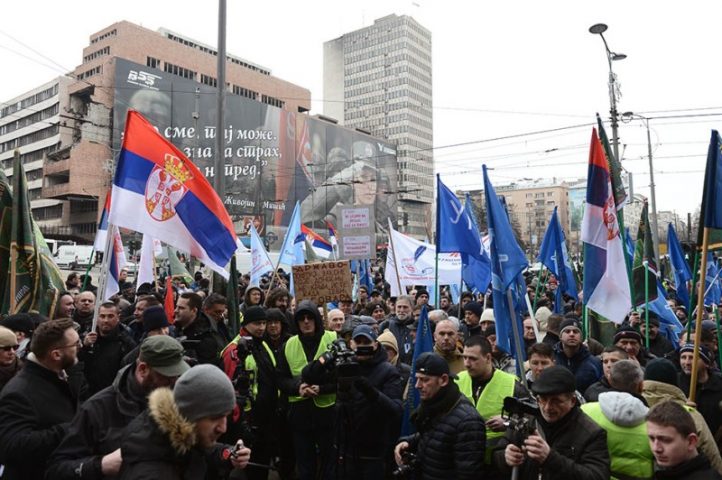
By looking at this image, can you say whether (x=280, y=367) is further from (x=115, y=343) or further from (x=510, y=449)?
(x=510, y=449)

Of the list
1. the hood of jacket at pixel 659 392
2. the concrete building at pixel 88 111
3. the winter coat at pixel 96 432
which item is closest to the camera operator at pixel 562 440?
the hood of jacket at pixel 659 392

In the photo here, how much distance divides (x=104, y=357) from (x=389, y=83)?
13705 centimetres

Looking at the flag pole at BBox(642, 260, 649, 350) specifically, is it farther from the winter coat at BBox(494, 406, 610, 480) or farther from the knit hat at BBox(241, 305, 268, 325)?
the knit hat at BBox(241, 305, 268, 325)

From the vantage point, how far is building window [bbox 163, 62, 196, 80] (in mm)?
68000

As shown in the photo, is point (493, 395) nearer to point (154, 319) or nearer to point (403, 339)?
point (154, 319)

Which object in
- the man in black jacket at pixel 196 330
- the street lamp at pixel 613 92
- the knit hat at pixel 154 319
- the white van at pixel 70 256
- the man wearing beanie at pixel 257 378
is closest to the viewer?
the knit hat at pixel 154 319

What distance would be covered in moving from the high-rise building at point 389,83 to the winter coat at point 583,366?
125285 mm

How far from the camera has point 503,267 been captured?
5355 millimetres

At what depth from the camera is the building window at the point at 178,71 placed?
223ft

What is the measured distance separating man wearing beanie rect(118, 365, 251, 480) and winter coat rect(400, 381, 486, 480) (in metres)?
1.67

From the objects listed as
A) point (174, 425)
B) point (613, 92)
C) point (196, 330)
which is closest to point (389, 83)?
point (613, 92)

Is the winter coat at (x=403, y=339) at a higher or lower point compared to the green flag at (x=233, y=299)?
lower

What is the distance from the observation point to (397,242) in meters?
12.8

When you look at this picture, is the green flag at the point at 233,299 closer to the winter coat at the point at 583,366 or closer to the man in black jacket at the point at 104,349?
the man in black jacket at the point at 104,349
